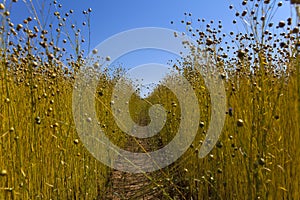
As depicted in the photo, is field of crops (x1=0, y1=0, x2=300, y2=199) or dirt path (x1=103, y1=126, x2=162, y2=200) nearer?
field of crops (x1=0, y1=0, x2=300, y2=199)

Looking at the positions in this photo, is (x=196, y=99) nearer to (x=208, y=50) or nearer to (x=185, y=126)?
(x=185, y=126)

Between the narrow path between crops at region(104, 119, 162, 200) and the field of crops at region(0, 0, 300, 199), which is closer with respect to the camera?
the field of crops at region(0, 0, 300, 199)

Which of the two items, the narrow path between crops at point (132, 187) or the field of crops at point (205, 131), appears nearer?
the field of crops at point (205, 131)

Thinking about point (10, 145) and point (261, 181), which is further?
point (10, 145)

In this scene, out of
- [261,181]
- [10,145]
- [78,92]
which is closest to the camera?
[261,181]

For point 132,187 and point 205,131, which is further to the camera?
point 132,187

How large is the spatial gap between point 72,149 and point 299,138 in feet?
5.79

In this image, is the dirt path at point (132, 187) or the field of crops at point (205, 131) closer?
the field of crops at point (205, 131)

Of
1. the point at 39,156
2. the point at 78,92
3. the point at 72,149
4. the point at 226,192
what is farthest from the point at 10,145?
the point at 226,192

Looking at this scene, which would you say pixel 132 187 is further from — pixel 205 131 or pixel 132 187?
pixel 205 131

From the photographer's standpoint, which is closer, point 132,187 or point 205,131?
point 205,131

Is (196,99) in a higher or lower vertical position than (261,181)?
higher

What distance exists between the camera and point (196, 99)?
348cm

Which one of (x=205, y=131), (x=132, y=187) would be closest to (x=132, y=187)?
(x=132, y=187)
